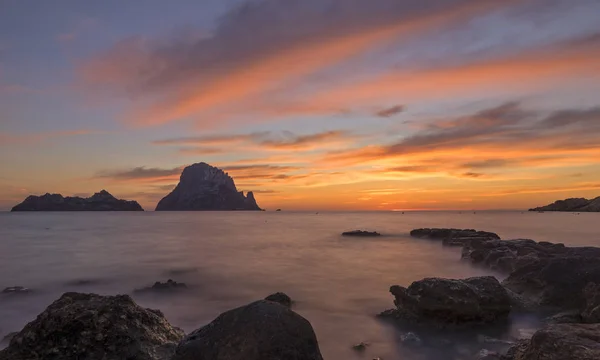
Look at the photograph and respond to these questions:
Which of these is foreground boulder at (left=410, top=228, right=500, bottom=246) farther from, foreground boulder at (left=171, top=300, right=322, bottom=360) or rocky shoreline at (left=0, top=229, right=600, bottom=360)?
foreground boulder at (left=171, top=300, right=322, bottom=360)

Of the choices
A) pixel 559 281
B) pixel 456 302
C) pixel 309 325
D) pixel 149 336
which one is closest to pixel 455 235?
pixel 559 281

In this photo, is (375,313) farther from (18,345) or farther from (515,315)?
(18,345)

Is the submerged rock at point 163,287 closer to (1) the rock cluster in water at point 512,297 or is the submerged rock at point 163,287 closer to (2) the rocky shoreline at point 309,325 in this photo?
(2) the rocky shoreline at point 309,325

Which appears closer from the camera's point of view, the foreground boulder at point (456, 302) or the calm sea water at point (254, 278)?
the foreground boulder at point (456, 302)

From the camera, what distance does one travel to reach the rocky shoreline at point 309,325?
17.8ft

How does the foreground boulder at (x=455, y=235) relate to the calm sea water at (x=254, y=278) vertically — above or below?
above

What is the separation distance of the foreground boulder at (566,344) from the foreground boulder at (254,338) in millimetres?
3502

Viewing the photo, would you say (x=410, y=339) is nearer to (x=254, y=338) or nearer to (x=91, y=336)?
(x=254, y=338)

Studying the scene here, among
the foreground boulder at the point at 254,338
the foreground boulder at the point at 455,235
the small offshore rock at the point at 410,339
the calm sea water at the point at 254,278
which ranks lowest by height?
the calm sea water at the point at 254,278

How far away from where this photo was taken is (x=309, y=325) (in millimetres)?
5805

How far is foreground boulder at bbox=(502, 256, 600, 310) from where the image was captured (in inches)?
476

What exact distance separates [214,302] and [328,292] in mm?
5309

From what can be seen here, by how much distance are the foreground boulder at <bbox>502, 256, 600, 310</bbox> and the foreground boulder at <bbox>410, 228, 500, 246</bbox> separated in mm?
22995

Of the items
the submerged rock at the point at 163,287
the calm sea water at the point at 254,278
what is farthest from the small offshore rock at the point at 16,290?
the submerged rock at the point at 163,287
